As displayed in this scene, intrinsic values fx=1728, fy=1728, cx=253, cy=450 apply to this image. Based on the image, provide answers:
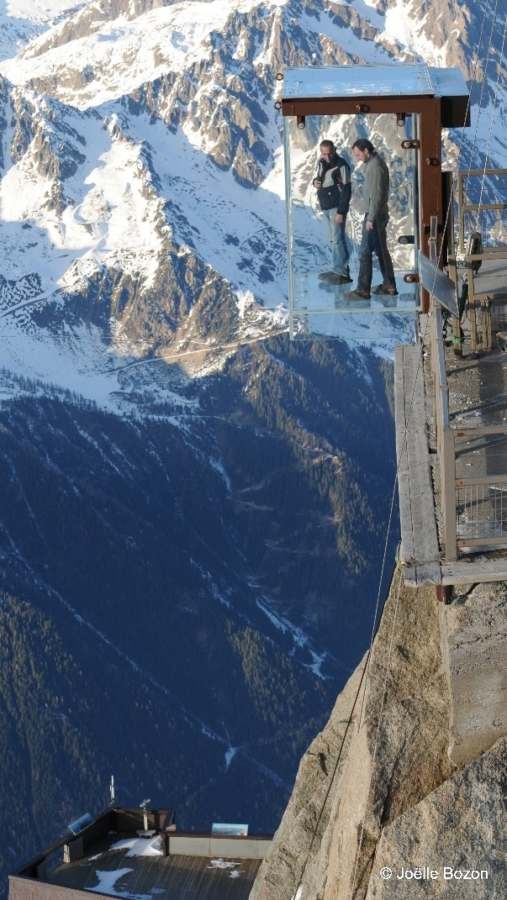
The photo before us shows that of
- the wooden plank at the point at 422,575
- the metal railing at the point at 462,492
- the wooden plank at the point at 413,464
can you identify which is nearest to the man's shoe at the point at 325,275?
the wooden plank at the point at 413,464

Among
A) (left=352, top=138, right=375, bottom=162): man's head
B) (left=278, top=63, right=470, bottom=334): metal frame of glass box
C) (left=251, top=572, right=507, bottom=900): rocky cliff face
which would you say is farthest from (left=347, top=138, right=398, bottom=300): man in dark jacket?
(left=251, top=572, right=507, bottom=900): rocky cliff face

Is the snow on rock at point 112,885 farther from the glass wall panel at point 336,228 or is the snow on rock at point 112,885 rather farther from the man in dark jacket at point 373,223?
the man in dark jacket at point 373,223

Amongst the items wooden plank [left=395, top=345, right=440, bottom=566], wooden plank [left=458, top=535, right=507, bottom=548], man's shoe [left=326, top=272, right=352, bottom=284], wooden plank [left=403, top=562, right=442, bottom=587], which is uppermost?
man's shoe [left=326, top=272, right=352, bottom=284]

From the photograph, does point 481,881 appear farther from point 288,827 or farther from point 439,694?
point 288,827

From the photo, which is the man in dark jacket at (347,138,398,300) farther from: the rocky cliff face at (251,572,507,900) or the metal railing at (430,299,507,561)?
the rocky cliff face at (251,572,507,900)

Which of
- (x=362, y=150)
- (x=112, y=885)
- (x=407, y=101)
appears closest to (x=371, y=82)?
(x=407, y=101)

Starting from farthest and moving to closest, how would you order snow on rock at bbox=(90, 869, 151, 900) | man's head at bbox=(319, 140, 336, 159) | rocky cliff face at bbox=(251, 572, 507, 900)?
snow on rock at bbox=(90, 869, 151, 900), man's head at bbox=(319, 140, 336, 159), rocky cliff face at bbox=(251, 572, 507, 900)

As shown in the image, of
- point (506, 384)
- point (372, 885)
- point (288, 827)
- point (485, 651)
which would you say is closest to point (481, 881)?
point (372, 885)
